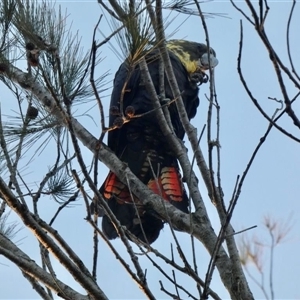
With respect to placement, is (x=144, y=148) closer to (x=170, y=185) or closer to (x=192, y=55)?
(x=170, y=185)

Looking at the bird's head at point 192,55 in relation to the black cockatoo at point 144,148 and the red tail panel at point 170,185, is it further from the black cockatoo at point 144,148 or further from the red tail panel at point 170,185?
the red tail panel at point 170,185

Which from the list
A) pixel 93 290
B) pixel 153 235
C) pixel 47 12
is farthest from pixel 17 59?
pixel 153 235

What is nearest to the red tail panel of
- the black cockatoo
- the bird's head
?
the black cockatoo

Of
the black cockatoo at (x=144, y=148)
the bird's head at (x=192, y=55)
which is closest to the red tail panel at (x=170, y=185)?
the black cockatoo at (x=144, y=148)

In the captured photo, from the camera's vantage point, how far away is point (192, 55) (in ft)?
12.2

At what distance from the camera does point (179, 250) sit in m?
1.39

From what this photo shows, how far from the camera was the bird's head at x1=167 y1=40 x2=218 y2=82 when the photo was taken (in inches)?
140

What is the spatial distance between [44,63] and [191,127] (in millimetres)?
669

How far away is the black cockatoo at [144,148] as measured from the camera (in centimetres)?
278

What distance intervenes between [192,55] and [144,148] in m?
0.90

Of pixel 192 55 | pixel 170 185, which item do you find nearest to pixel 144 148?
pixel 170 185

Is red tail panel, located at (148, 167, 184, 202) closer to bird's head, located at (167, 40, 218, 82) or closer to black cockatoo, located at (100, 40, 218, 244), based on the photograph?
black cockatoo, located at (100, 40, 218, 244)

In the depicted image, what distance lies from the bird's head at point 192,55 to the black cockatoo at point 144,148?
0.24 feet

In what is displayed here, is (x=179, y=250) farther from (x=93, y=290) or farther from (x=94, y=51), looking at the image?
(x=94, y=51)
